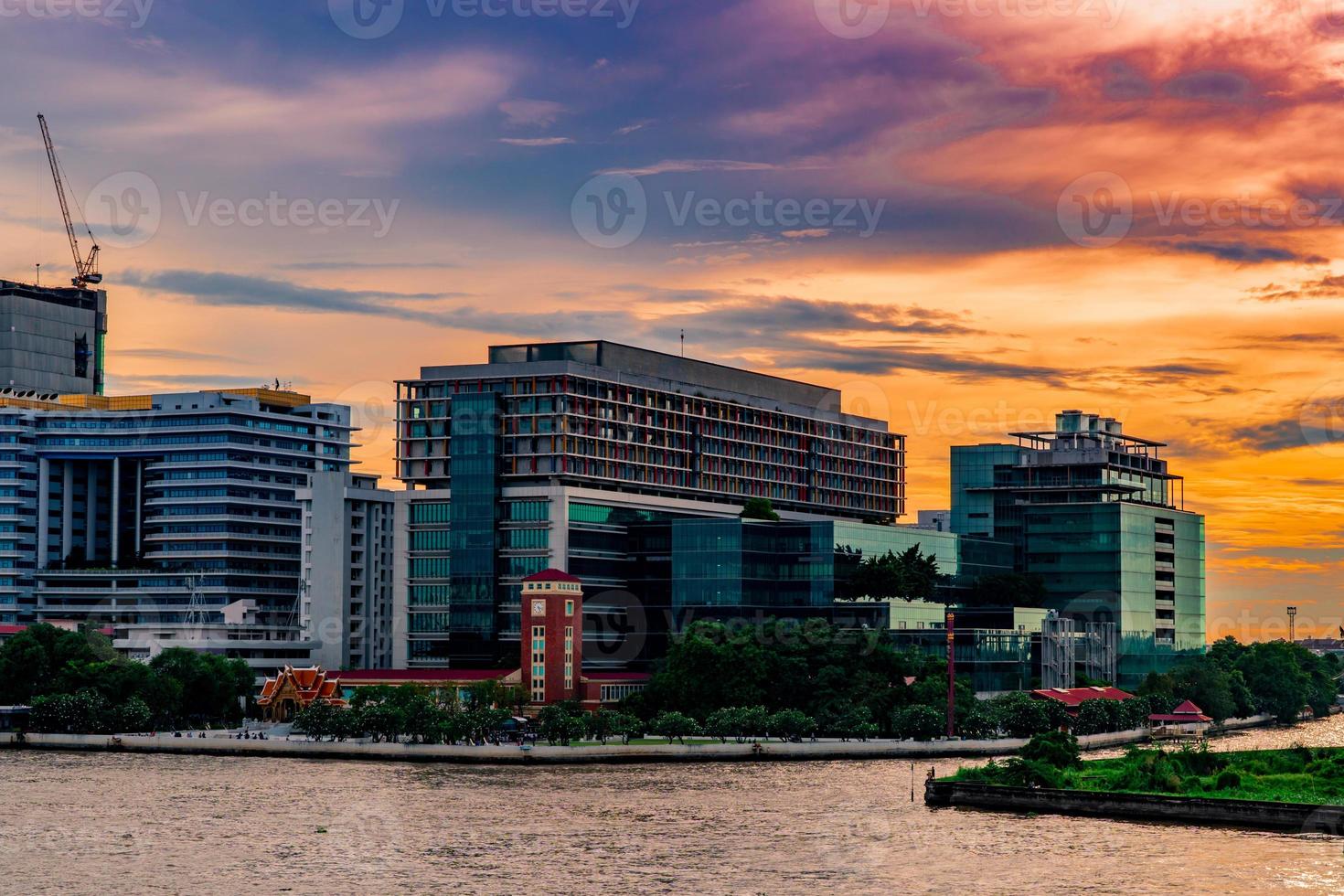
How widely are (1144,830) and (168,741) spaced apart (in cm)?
10996

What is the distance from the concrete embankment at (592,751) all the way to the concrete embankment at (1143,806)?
4110 cm

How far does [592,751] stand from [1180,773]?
198ft

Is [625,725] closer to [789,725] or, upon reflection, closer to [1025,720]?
[789,725]

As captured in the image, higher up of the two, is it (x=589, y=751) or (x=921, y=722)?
(x=921, y=722)

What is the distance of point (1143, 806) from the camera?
135 m

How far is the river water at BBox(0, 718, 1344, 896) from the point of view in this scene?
105 meters

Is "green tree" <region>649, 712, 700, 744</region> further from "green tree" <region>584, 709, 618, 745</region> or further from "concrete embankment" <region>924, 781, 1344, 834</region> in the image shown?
"concrete embankment" <region>924, 781, 1344, 834</region>

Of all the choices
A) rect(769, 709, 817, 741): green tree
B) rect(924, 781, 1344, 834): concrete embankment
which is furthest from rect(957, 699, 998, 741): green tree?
rect(924, 781, 1344, 834): concrete embankment

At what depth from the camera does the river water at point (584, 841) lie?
105m

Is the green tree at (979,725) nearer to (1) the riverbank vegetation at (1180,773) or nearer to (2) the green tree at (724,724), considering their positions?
(2) the green tree at (724,724)

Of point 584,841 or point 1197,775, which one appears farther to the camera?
point 1197,775

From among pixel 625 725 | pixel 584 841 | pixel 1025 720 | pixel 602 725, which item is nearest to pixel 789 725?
pixel 625 725

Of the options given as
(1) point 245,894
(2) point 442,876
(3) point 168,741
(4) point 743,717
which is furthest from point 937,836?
(3) point 168,741

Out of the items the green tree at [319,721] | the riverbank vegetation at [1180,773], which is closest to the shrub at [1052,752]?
the riverbank vegetation at [1180,773]
